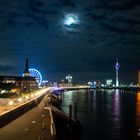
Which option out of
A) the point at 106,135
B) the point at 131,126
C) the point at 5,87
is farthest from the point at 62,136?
the point at 5,87

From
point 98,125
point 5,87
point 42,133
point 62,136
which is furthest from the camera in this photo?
point 5,87

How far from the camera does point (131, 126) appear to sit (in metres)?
62.6

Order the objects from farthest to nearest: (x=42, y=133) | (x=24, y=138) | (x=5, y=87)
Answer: (x=5, y=87), (x=42, y=133), (x=24, y=138)

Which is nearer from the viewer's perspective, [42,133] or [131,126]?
[42,133]

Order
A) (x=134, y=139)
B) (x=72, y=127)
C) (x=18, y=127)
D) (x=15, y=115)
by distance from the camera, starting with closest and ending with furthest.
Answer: (x=18, y=127) → (x=15, y=115) → (x=134, y=139) → (x=72, y=127)

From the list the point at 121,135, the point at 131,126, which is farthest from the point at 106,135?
the point at 131,126

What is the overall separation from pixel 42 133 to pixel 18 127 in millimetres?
5224

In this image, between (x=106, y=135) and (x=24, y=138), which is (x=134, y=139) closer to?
(x=106, y=135)

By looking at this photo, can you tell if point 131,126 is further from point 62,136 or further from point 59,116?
point 62,136

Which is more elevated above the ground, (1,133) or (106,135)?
(1,133)

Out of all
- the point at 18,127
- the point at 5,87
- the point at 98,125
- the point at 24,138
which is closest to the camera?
the point at 24,138

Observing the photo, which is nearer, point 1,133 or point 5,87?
point 1,133

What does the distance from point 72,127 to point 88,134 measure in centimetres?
274

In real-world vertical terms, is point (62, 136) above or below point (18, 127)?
below
